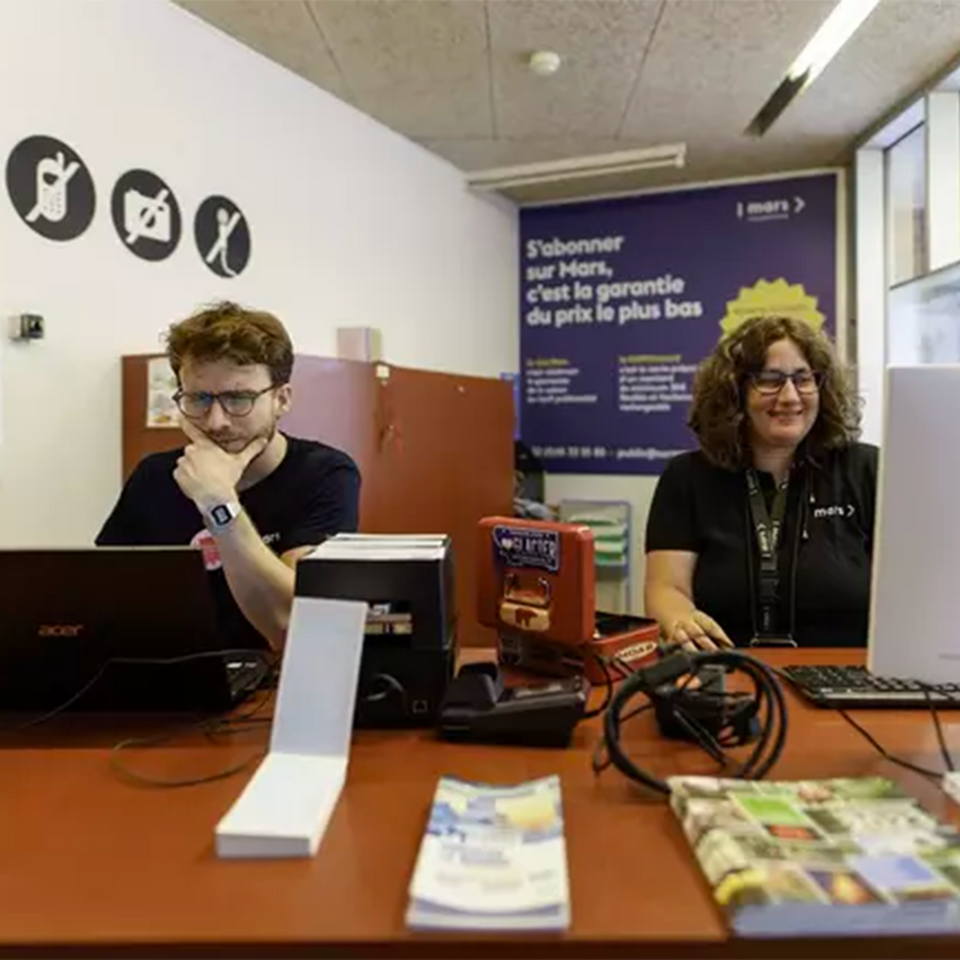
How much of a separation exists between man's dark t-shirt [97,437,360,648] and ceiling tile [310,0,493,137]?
1.76 m

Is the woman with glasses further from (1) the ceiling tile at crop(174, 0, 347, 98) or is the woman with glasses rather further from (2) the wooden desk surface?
(1) the ceiling tile at crop(174, 0, 347, 98)

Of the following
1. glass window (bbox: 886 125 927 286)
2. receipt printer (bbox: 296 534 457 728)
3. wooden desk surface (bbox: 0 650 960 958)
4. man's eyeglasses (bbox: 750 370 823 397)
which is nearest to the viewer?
wooden desk surface (bbox: 0 650 960 958)

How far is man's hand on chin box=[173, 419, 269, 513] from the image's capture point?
1551 millimetres

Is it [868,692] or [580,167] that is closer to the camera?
[868,692]

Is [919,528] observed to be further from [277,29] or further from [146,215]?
[277,29]

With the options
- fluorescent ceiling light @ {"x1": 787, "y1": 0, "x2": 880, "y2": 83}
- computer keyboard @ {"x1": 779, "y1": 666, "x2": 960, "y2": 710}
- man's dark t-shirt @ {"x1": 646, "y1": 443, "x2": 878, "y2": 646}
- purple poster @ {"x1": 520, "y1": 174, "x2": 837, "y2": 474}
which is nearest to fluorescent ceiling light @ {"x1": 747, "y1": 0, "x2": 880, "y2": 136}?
fluorescent ceiling light @ {"x1": 787, "y1": 0, "x2": 880, "y2": 83}

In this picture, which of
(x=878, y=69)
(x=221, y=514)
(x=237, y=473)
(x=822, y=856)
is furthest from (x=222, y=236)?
(x=822, y=856)

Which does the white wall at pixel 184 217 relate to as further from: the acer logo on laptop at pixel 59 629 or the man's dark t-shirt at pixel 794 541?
the man's dark t-shirt at pixel 794 541

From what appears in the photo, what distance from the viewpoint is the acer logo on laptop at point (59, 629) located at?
46.4 inches

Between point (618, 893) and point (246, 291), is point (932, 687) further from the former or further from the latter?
point (246, 291)

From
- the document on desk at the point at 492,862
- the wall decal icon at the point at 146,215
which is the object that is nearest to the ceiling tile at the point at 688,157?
the wall decal icon at the point at 146,215

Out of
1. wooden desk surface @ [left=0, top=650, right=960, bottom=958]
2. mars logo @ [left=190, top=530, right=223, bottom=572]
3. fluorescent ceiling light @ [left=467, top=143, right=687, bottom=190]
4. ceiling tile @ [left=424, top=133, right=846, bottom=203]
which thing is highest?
ceiling tile @ [left=424, top=133, right=846, bottom=203]

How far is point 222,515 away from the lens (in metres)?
1.53

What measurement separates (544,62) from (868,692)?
269cm
